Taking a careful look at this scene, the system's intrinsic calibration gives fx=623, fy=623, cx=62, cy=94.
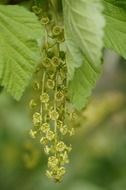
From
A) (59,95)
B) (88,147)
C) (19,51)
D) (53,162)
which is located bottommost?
(88,147)

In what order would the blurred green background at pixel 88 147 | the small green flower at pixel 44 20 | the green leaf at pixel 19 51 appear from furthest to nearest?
1. the blurred green background at pixel 88 147
2. the small green flower at pixel 44 20
3. the green leaf at pixel 19 51

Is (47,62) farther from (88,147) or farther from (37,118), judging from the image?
(88,147)

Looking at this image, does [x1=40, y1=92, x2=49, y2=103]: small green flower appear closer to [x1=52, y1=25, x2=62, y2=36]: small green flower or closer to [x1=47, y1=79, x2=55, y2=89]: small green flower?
[x1=47, y1=79, x2=55, y2=89]: small green flower

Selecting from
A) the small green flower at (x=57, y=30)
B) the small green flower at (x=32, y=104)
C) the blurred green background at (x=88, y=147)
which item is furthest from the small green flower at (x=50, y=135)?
the blurred green background at (x=88, y=147)

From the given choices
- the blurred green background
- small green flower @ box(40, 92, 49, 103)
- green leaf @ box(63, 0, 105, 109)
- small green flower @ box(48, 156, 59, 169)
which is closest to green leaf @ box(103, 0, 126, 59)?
green leaf @ box(63, 0, 105, 109)

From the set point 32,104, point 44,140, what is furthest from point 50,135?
point 32,104

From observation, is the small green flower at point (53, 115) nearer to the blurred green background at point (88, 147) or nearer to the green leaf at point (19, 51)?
the green leaf at point (19, 51)
